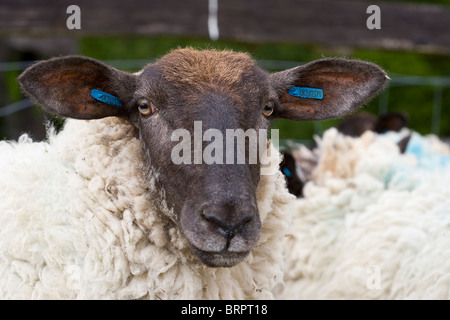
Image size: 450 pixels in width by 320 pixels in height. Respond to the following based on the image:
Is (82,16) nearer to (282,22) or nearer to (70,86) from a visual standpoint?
(282,22)

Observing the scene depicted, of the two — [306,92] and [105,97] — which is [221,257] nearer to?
[105,97]

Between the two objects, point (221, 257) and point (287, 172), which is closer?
point (221, 257)

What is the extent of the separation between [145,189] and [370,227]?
162 centimetres

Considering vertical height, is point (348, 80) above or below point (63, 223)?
above

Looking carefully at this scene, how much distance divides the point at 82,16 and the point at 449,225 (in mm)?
3800

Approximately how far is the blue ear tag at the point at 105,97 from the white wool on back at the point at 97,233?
14 cm

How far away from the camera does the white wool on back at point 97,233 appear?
257cm

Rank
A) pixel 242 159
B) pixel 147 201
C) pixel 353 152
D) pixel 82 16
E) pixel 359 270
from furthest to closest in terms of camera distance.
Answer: pixel 82 16, pixel 353 152, pixel 359 270, pixel 147 201, pixel 242 159

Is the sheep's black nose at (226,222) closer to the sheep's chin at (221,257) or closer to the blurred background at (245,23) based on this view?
the sheep's chin at (221,257)

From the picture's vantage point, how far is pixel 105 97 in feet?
9.23

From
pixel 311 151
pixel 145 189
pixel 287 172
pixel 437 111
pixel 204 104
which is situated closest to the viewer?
pixel 204 104

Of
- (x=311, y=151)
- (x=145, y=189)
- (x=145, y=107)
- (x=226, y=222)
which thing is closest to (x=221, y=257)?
(x=226, y=222)

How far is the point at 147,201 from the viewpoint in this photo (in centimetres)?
270

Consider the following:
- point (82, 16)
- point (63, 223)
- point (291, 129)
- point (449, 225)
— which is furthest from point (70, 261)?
point (291, 129)
